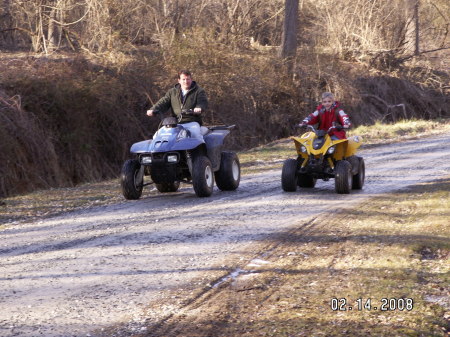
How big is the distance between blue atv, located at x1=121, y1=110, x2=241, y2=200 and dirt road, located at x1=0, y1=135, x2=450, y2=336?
320 millimetres

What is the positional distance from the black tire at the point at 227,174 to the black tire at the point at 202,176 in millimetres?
665

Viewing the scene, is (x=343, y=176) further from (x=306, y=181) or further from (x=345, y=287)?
(x=345, y=287)

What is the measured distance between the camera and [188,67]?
80.4 ft

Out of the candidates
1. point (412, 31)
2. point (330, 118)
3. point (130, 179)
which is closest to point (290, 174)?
point (330, 118)

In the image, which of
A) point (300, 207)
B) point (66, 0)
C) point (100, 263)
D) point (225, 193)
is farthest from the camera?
point (66, 0)

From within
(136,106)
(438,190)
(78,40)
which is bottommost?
(438,190)

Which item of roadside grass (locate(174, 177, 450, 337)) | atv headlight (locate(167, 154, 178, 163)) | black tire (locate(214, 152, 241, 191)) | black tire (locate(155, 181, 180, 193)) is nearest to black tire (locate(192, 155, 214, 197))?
atv headlight (locate(167, 154, 178, 163))

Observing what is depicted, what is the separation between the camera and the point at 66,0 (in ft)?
73.9

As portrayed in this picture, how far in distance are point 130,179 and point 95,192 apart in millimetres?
2384

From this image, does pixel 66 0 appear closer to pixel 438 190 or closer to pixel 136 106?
pixel 136 106

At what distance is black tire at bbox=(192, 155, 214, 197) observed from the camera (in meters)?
11.4

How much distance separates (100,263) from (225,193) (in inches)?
209

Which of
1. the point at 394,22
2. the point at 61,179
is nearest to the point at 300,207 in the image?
the point at 61,179

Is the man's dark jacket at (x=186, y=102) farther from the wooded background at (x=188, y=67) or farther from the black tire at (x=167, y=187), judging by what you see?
the wooded background at (x=188, y=67)
